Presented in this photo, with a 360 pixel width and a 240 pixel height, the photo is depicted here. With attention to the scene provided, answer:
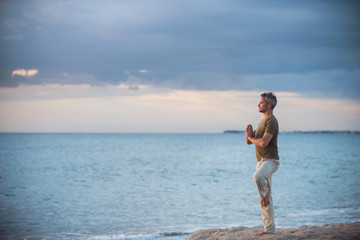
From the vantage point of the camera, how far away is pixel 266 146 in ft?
22.7

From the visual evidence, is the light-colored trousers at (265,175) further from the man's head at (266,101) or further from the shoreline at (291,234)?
the man's head at (266,101)

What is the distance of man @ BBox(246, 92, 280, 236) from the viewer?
6.86 meters

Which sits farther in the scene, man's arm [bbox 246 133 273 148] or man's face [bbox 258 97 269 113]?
man's face [bbox 258 97 269 113]

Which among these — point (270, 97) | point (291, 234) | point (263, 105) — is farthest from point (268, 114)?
point (291, 234)

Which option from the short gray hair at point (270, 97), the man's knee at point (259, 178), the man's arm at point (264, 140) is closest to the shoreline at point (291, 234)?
the man's knee at point (259, 178)

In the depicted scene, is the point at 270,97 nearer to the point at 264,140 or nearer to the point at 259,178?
the point at 264,140

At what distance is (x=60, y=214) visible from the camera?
1580 cm

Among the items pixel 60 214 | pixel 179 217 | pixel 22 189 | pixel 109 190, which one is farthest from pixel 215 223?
pixel 22 189

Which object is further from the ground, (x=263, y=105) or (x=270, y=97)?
(x=270, y=97)

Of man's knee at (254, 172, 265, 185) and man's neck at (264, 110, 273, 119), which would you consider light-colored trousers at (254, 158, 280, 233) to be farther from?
man's neck at (264, 110, 273, 119)

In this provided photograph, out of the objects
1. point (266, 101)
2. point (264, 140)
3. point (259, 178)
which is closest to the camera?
point (264, 140)

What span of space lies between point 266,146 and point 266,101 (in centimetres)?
86

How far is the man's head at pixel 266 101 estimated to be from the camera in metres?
7.05

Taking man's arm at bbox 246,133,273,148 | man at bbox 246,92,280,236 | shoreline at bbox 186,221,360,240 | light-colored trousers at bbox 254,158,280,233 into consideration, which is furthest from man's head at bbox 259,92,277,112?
shoreline at bbox 186,221,360,240
